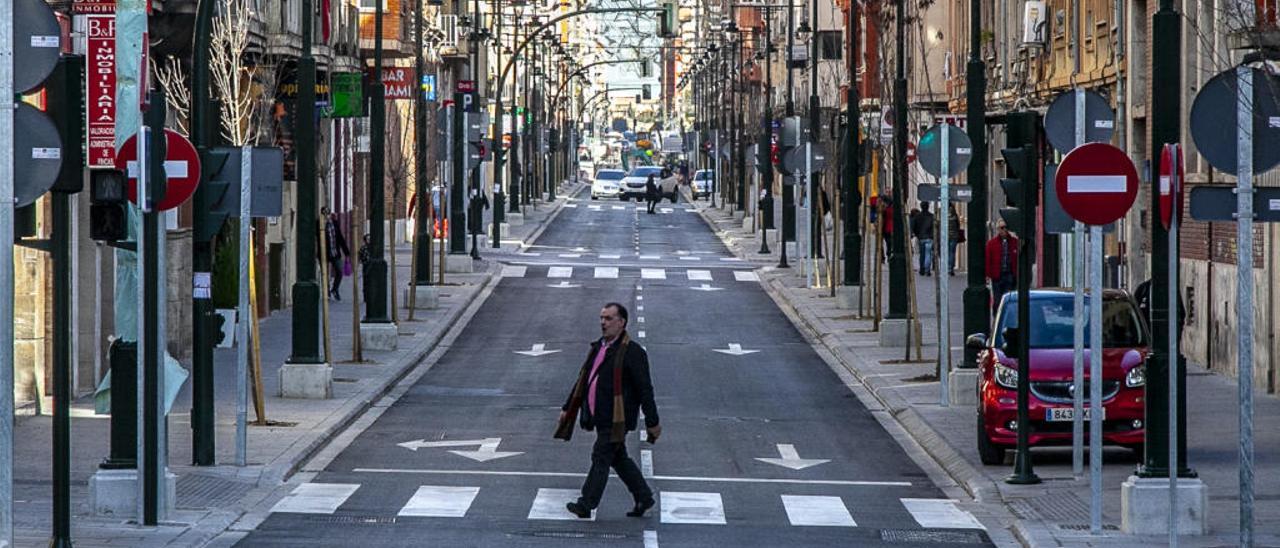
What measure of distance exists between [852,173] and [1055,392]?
20096 mm

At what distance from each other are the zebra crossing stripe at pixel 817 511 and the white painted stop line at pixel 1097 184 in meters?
3.23

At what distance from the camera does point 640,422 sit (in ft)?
83.4

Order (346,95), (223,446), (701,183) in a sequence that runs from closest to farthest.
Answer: (223,446), (346,95), (701,183)

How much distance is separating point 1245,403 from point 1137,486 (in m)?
2.68

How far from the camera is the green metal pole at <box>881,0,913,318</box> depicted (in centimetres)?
3177

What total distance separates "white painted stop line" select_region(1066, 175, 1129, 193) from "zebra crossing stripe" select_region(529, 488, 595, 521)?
4415mm

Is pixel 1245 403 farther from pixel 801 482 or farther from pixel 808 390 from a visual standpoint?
pixel 808 390

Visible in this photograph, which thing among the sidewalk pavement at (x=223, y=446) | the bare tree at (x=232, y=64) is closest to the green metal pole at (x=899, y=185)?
A: the sidewalk pavement at (x=223, y=446)

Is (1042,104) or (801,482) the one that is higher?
(1042,104)

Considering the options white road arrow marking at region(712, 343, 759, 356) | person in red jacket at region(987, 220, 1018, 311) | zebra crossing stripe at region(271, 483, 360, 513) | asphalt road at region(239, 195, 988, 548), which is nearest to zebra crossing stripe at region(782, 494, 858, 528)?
asphalt road at region(239, 195, 988, 548)

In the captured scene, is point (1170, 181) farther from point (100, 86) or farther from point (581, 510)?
point (100, 86)

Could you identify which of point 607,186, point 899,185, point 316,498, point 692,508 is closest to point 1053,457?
point 692,508

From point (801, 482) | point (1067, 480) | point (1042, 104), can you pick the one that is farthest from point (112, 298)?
point (1042, 104)

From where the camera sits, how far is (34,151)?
493 inches
